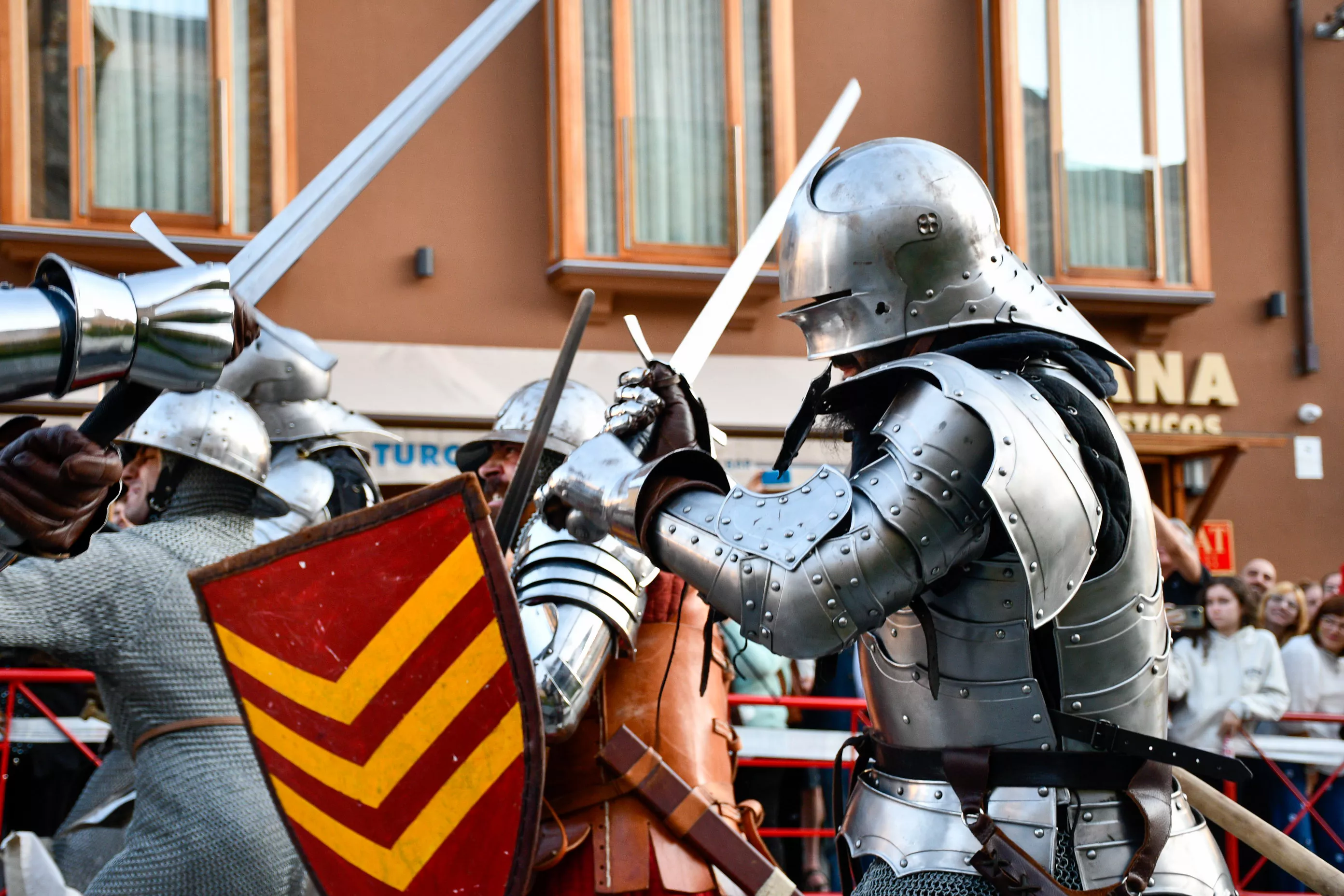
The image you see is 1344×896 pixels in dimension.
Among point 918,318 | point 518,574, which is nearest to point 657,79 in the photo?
point 518,574

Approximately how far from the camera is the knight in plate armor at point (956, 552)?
2.28 metres

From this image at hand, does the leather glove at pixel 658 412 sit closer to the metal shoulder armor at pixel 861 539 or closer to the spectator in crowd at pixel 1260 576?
the metal shoulder armor at pixel 861 539

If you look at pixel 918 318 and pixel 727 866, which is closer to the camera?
pixel 918 318

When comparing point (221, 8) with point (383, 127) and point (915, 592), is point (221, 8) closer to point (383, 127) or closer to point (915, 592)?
point (383, 127)

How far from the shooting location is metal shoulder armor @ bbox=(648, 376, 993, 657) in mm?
2256

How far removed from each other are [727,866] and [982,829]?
1.26 m

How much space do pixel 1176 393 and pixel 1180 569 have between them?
5505mm

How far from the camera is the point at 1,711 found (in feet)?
17.4

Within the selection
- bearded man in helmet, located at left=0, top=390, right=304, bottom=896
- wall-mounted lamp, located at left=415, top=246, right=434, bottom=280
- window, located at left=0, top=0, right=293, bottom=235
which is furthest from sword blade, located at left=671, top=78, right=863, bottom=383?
window, located at left=0, top=0, right=293, bottom=235

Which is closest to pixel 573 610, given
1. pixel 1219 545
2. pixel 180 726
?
pixel 180 726

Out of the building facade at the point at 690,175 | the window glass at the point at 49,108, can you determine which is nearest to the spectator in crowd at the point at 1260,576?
the building facade at the point at 690,175

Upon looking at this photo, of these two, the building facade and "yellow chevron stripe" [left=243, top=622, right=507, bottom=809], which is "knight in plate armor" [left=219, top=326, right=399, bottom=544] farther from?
the building facade

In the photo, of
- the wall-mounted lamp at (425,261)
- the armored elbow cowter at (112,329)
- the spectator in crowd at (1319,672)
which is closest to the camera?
the armored elbow cowter at (112,329)

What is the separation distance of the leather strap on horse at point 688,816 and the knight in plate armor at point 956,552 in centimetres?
88
